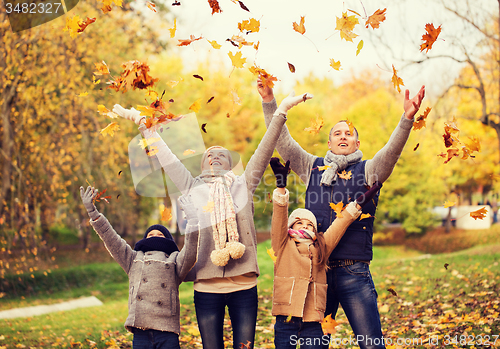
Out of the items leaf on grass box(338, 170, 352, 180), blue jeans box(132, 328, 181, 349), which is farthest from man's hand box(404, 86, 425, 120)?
blue jeans box(132, 328, 181, 349)

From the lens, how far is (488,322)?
5.11 meters

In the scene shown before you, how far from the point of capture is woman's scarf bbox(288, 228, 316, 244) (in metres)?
2.93

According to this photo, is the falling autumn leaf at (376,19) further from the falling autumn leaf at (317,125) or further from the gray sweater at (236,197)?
the gray sweater at (236,197)

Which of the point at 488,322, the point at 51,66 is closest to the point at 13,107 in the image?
the point at 51,66

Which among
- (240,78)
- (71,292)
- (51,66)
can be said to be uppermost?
(240,78)

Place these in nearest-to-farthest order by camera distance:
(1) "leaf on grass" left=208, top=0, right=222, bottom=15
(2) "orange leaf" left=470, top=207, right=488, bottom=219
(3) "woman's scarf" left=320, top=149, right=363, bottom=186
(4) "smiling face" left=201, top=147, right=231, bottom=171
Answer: (3) "woman's scarf" left=320, top=149, right=363, bottom=186, (4) "smiling face" left=201, top=147, right=231, bottom=171, (2) "orange leaf" left=470, top=207, right=488, bottom=219, (1) "leaf on grass" left=208, top=0, right=222, bottom=15

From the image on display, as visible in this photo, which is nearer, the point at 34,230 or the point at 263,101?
the point at 263,101

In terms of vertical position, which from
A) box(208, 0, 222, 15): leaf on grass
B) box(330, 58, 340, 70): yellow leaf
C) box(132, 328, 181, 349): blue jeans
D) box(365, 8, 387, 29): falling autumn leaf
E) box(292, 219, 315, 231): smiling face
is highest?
box(208, 0, 222, 15): leaf on grass

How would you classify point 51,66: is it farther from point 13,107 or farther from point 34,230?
point 34,230

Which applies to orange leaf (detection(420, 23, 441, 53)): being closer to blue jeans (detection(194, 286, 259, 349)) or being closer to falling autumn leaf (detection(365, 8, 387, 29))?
falling autumn leaf (detection(365, 8, 387, 29))

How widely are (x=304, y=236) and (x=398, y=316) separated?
4.03 metres

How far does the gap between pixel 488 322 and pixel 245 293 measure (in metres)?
3.71

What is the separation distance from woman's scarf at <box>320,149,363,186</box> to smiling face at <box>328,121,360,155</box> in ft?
0.14

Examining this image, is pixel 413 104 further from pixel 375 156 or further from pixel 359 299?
pixel 359 299
